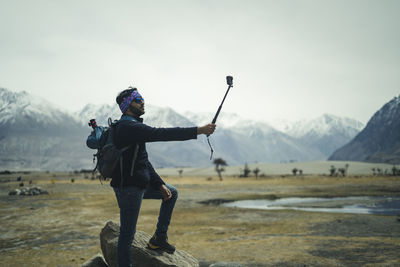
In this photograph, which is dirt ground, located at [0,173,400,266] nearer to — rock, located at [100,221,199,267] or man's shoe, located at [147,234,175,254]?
rock, located at [100,221,199,267]

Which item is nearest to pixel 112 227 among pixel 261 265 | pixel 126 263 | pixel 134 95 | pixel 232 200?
pixel 126 263

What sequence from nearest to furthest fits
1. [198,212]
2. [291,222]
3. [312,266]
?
1. [312,266]
2. [291,222]
3. [198,212]

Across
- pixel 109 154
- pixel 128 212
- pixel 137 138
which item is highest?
pixel 137 138

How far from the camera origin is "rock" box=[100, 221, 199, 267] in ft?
20.4

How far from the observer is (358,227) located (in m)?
17.1

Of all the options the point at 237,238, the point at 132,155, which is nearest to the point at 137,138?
the point at 132,155

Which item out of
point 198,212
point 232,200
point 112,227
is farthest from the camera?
point 232,200

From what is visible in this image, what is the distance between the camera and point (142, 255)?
20.5 ft

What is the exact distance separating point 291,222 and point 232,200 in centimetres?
1669

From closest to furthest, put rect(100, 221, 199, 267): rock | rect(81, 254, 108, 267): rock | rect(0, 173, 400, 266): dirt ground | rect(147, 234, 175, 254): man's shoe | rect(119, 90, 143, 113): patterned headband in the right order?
1. rect(119, 90, 143, 113): patterned headband
2. rect(147, 234, 175, 254): man's shoe
3. rect(100, 221, 199, 267): rock
4. rect(81, 254, 108, 267): rock
5. rect(0, 173, 400, 266): dirt ground

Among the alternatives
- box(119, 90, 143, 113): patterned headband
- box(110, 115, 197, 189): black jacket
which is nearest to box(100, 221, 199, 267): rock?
box(110, 115, 197, 189): black jacket

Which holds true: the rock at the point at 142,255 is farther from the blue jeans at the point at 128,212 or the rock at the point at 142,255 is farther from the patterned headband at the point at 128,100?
the patterned headband at the point at 128,100

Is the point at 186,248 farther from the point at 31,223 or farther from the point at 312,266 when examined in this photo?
the point at 31,223

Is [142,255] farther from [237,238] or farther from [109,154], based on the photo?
[237,238]
